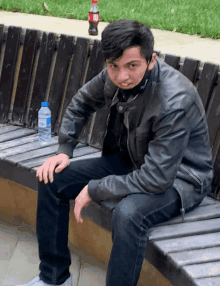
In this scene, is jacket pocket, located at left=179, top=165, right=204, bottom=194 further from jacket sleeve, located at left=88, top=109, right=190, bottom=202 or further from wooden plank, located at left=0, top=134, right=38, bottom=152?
wooden plank, located at left=0, top=134, right=38, bottom=152

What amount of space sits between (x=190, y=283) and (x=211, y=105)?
3.80 ft

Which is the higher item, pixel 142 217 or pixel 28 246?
pixel 142 217

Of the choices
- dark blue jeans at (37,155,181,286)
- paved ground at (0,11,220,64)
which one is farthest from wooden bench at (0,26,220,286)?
paved ground at (0,11,220,64)

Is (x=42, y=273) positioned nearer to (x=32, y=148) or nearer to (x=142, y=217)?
(x=142, y=217)

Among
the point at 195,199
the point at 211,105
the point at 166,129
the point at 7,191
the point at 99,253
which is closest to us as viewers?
the point at 166,129

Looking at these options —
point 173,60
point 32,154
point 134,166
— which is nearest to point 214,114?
point 173,60

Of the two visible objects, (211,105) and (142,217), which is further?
(211,105)

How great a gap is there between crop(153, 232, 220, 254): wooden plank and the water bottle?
57.0 inches

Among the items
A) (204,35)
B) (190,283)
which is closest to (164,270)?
(190,283)

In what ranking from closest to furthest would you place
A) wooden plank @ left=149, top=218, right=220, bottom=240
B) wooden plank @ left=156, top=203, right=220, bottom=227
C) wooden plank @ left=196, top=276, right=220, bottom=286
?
wooden plank @ left=196, top=276, right=220, bottom=286
wooden plank @ left=149, top=218, right=220, bottom=240
wooden plank @ left=156, top=203, right=220, bottom=227

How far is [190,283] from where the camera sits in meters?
2.03

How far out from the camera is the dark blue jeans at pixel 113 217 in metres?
2.16

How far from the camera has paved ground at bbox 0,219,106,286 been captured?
289 centimetres

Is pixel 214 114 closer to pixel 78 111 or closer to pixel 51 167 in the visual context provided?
pixel 78 111
